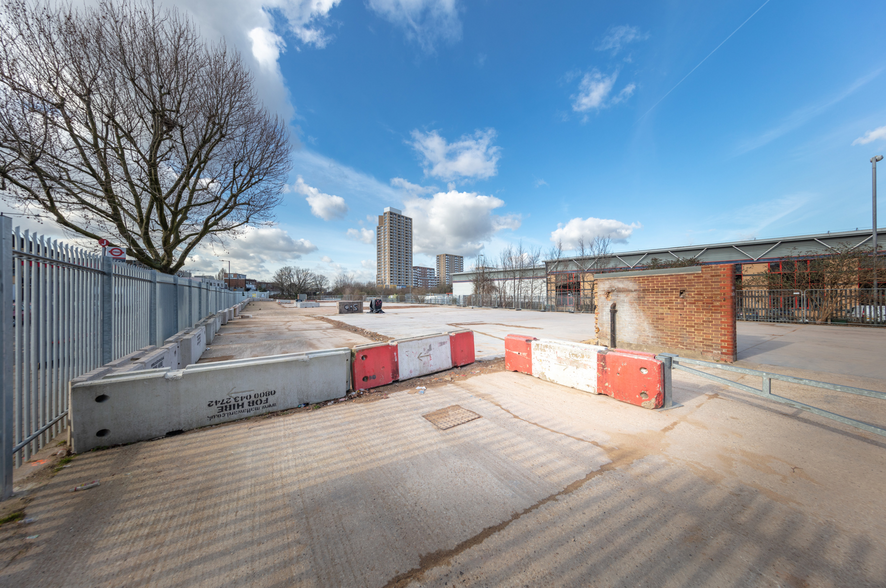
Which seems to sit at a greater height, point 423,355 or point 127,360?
point 127,360

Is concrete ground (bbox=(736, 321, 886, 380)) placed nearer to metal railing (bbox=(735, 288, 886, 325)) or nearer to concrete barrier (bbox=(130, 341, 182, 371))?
metal railing (bbox=(735, 288, 886, 325))

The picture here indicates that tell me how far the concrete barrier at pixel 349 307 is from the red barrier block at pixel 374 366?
20.4 m

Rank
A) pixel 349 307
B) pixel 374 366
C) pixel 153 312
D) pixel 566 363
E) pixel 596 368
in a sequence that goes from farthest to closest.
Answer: pixel 349 307, pixel 153 312, pixel 374 366, pixel 566 363, pixel 596 368

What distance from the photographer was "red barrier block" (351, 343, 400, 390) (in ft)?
18.6

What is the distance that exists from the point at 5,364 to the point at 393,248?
394 ft

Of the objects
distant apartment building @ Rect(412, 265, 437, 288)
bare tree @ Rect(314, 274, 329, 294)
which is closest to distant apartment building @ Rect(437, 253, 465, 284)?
distant apartment building @ Rect(412, 265, 437, 288)

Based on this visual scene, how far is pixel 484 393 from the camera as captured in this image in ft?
18.0

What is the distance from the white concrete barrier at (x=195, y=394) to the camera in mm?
3596

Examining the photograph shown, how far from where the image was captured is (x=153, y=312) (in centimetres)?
655

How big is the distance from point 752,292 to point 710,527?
22.5 metres

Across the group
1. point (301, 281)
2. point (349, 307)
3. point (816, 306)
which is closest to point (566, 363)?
point (816, 306)

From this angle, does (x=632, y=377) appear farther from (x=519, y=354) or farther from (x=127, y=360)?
(x=127, y=360)

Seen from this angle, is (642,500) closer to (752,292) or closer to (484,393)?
(484,393)

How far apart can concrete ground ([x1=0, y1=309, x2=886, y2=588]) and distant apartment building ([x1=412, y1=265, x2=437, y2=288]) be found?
13018cm
